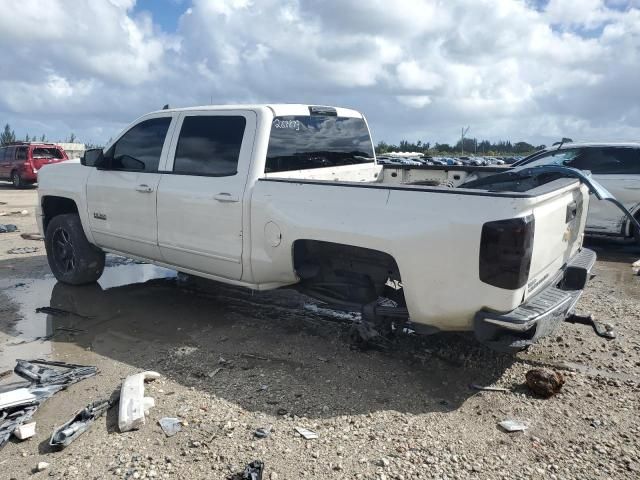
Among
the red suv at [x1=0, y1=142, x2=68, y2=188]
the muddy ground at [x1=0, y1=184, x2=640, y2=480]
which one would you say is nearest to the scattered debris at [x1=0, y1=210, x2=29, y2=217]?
the red suv at [x1=0, y1=142, x2=68, y2=188]

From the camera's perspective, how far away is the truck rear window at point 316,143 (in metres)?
4.68

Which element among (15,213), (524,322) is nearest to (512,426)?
(524,322)

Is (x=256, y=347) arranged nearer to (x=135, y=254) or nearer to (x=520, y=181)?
(x=135, y=254)

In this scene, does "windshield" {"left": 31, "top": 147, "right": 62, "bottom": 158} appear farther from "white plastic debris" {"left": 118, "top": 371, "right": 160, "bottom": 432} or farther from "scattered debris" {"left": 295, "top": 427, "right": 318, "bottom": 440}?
"scattered debris" {"left": 295, "top": 427, "right": 318, "bottom": 440}

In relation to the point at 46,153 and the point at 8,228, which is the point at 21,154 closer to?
the point at 46,153

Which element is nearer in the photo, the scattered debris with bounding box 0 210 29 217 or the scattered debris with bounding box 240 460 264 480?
the scattered debris with bounding box 240 460 264 480

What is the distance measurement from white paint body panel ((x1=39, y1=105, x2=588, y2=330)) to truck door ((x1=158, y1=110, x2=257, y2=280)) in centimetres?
1

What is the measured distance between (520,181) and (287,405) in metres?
2.73

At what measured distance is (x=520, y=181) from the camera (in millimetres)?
4570

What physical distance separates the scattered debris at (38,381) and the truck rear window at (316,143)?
220 centimetres

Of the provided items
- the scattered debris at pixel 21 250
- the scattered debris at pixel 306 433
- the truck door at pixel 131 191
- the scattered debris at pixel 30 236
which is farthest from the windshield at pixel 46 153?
the scattered debris at pixel 306 433

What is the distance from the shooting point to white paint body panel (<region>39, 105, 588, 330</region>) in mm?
3340

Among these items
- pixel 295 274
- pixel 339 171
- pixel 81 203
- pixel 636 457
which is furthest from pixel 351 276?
pixel 81 203

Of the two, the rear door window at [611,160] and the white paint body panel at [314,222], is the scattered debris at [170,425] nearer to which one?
the white paint body panel at [314,222]
